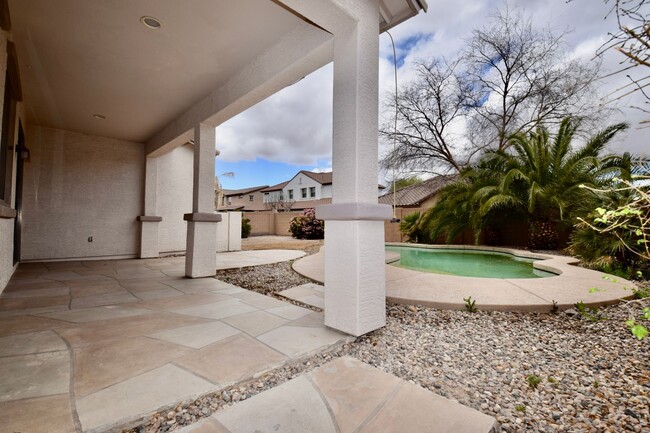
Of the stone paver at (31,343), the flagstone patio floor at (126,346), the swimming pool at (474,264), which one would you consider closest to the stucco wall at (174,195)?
the flagstone patio floor at (126,346)

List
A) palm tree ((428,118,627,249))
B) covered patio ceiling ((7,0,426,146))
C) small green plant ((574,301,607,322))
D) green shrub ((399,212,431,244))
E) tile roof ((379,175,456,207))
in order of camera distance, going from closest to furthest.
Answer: small green plant ((574,301,607,322)), covered patio ceiling ((7,0,426,146)), palm tree ((428,118,627,249)), green shrub ((399,212,431,244)), tile roof ((379,175,456,207))

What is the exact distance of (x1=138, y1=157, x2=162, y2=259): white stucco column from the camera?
7.23 meters

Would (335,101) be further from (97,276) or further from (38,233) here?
(38,233)

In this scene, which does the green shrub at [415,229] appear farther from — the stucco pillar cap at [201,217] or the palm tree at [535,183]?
the stucco pillar cap at [201,217]

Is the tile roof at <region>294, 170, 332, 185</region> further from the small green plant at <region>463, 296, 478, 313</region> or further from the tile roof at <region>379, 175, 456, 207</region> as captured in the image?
the small green plant at <region>463, 296, 478, 313</region>

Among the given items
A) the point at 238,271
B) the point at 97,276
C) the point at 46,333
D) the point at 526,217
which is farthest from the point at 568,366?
the point at 526,217

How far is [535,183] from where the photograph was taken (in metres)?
7.61

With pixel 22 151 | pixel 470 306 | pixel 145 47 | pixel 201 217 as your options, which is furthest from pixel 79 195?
pixel 470 306

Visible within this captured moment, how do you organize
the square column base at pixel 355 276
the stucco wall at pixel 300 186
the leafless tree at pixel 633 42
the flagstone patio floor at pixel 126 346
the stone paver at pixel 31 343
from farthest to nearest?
the stucco wall at pixel 300 186, the square column base at pixel 355 276, the stone paver at pixel 31 343, the flagstone patio floor at pixel 126 346, the leafless tree at pixel 633 42

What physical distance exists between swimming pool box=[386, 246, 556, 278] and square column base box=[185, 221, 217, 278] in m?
3.95

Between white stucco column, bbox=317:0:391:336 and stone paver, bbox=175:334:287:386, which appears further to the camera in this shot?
white stucco column, bbox=317:0:391:336

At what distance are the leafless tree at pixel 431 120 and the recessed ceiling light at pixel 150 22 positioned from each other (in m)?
10.5

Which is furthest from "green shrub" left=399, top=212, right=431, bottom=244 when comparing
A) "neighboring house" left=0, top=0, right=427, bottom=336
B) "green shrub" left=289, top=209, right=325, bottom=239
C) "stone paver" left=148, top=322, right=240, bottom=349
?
"stone paver" left=148, top=322, right=240, bottom=349

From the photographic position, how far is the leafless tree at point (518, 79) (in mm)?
10852
